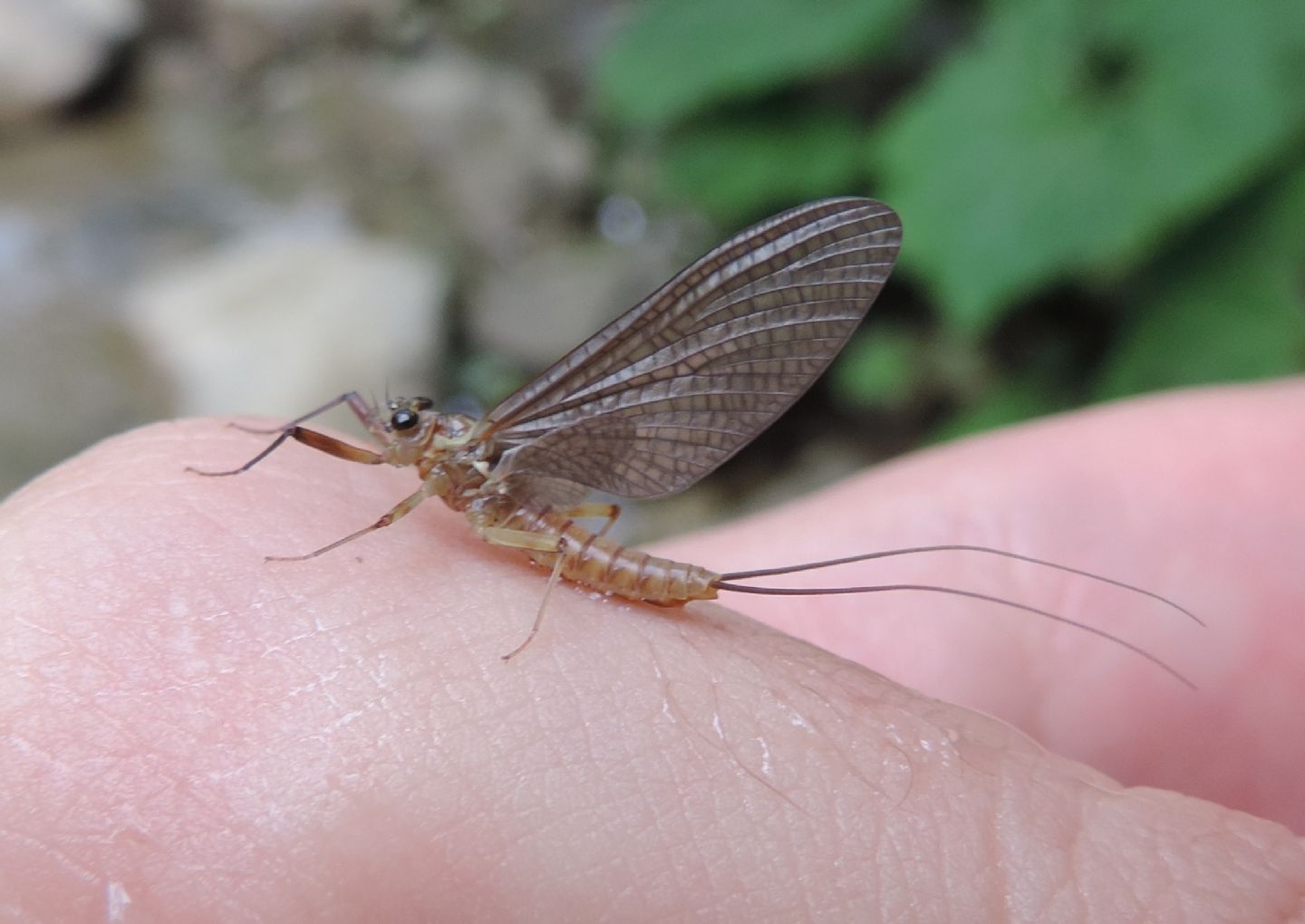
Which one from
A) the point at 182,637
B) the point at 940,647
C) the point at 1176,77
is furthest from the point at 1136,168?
the point at 182,637

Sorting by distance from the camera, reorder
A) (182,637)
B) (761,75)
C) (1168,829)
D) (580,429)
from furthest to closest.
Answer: (761,75)
(580,429)
(1168,829)
(182,637)

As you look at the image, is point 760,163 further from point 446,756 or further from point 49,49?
point 49,49

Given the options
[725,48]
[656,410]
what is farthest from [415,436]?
[725,48]

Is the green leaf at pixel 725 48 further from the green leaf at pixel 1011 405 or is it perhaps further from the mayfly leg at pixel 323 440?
the mayfly leg at pixel 323 440

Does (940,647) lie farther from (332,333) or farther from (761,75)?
(332,333)

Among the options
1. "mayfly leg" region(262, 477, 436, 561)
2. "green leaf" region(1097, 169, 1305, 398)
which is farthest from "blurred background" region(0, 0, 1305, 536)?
"mayfly leg" region(262, 477, 436, 561)

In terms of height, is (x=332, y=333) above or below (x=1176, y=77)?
below

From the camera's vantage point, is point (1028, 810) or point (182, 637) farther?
point (1028, 810)
